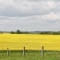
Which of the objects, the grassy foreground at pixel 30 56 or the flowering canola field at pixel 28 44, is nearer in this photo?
the grassy foreground at pixel 30 56

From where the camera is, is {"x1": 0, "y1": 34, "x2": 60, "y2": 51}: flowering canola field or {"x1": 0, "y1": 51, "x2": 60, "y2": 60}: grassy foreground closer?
{"x1": 0, "y1": 51, "x2": 60, "y2": 60}: grassy foreground

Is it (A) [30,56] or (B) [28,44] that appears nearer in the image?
(A) [30,56]

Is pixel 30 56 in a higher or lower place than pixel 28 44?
higher
